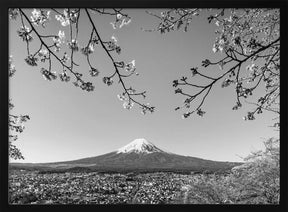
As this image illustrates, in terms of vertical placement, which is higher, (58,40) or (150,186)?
(58,40)

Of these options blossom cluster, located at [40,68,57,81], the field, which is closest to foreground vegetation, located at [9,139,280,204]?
the field

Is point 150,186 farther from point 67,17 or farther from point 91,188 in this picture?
point 67,17

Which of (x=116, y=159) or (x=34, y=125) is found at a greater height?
(x=34, y=125)

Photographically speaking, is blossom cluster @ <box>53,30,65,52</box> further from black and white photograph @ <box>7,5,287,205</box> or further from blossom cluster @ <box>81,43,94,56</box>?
blossom cluster @ <box>81,43,94,56</box>

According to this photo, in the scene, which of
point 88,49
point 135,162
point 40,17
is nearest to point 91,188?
point 135,162

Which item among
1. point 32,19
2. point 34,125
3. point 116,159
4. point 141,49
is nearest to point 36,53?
point 32,19

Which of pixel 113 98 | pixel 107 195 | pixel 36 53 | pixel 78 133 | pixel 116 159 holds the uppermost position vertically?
pixel 36 53

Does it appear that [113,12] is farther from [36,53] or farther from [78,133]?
[78,133]
